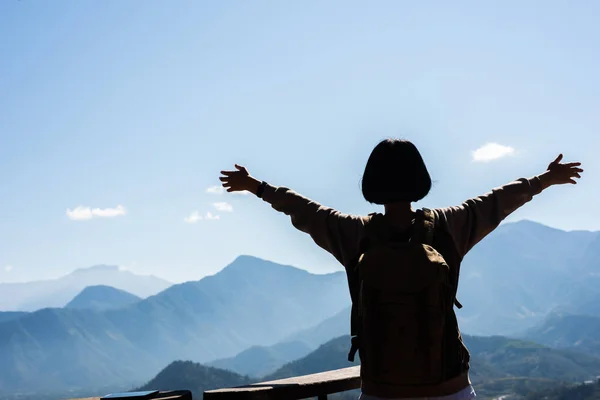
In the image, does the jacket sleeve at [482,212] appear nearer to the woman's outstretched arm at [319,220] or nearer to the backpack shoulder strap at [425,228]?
the backpack shoulder strap at [425,228]

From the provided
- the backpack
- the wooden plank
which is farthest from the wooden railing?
the backpack

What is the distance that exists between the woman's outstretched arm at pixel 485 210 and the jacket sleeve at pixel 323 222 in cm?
50

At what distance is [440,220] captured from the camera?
3.36 meters

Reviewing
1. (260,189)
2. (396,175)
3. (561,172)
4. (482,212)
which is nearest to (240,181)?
(260,189)

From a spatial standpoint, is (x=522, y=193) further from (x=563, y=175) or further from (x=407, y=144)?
(x=407, y=144)

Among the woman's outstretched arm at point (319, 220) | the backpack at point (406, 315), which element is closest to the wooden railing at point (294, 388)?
the backpack at point (406, 315)

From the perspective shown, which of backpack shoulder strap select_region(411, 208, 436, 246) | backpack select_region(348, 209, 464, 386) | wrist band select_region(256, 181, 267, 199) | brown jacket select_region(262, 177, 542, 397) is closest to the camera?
backpack select_region(348, 209, 464, 386)

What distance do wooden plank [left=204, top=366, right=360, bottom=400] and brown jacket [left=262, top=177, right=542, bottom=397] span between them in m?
0.57

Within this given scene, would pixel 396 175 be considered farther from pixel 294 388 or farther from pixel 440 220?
pixel 294 388

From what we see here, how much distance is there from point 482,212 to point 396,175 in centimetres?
64

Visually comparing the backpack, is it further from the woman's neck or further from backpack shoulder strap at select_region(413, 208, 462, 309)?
the woman's neck

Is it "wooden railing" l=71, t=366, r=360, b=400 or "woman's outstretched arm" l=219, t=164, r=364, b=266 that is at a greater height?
"woman's outstretched arm" l=219, t=164, r=364, b=266

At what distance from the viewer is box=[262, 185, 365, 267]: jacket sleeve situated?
→ 340 centimetres

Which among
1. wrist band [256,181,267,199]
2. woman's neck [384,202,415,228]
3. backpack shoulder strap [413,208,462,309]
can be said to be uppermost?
wrist band [256,181,267,199]
